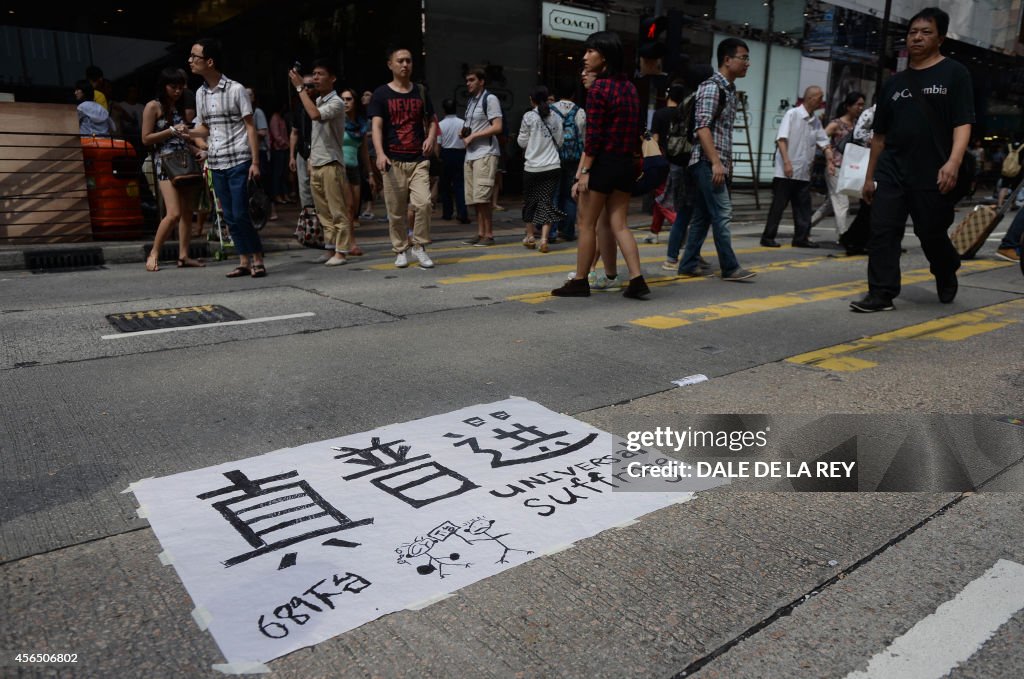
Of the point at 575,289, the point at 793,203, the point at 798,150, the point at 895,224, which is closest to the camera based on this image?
the point at 895,224

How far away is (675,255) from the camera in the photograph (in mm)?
7609

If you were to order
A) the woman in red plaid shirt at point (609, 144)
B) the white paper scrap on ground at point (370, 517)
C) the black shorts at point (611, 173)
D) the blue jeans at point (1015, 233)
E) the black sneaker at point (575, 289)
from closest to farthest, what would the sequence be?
1. the white paper scrap on ground at point (370, 517)
2. the woman in red plaid shirt at point (609, 144)
3. the black shorts at point (611, 173)
4. the black sneaker at point (575, 289)
5. the blue jeans at point (1015, 233)

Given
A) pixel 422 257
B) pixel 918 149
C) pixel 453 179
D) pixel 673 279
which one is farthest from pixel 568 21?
pixel 918 149

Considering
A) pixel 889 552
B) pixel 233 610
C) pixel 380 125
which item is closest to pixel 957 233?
pixel 380 125

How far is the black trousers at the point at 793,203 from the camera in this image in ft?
30.7

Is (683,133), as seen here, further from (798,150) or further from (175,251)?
(175,251)

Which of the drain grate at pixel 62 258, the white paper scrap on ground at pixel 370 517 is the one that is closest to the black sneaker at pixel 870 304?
the white paper scrap on ground at pixel 370 517

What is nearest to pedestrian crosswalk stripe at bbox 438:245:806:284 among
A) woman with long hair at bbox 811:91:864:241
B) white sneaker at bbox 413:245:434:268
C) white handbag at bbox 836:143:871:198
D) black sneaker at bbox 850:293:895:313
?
white sneaker at bbox 413:245:434:268

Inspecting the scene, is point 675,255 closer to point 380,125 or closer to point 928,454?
point 380,125

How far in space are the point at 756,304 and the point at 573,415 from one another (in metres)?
3.18

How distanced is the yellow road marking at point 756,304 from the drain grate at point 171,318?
2.92 meters

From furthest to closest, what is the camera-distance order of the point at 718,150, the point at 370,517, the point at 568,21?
the point at 568,21 < the point at 718,150 < the point at 370,517

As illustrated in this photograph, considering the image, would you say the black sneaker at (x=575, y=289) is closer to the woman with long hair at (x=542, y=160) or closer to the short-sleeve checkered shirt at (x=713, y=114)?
the short-sleeve checkered shirt at (x=713, y=114)

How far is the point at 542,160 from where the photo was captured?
29.7ft
